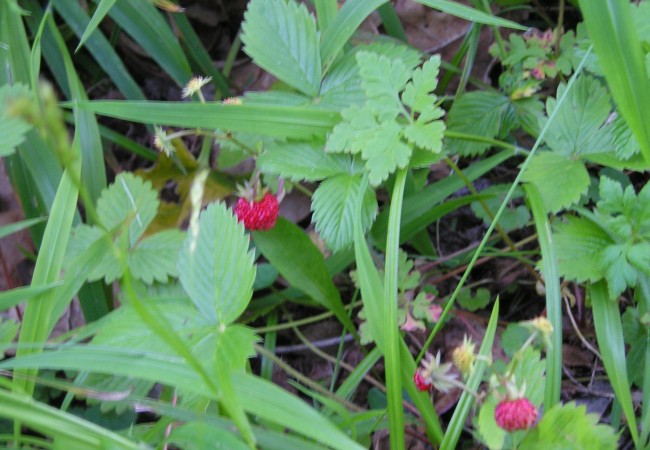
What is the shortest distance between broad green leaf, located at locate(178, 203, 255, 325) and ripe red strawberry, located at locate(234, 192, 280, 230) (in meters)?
0.05

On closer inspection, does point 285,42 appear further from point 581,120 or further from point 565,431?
point 565,431

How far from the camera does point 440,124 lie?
3.47 ft

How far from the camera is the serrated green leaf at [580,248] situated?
1062 mm

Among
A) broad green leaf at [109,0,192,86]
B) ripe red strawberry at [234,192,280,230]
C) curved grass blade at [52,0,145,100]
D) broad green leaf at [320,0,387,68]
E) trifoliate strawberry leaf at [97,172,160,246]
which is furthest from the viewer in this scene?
curved grass blade at [52,0,145,100]

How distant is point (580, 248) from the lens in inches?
42.9

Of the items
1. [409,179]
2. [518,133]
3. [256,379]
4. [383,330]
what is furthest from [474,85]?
[256,379]

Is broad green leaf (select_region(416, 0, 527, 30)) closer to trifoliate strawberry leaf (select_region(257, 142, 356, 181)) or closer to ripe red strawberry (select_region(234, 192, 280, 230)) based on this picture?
trifoliate strawberry leaf (select_region(257, 142, 356, 181))

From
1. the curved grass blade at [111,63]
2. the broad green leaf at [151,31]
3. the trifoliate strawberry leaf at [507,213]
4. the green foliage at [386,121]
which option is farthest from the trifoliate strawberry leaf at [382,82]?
the curved grass blade at [111,63]

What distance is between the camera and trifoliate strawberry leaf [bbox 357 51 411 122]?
108cm

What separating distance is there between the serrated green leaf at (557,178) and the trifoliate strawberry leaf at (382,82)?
0.92 ft

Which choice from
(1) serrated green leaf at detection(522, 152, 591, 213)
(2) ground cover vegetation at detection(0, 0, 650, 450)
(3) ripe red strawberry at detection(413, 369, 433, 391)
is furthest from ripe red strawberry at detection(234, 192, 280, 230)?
(1) serrated green leaf at detection(522, 152, 591, 213)

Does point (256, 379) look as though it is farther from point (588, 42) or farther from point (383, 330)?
point (588, 42)

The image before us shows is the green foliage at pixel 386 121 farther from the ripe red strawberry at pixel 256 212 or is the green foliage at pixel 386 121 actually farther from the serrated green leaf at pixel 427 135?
the ripe red strawberry at pixel 256 212

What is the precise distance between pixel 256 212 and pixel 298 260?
0.19 m
